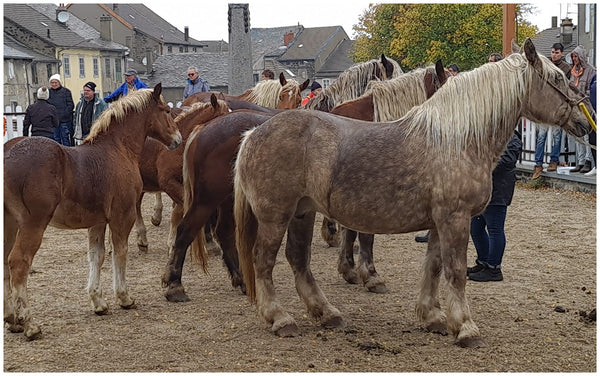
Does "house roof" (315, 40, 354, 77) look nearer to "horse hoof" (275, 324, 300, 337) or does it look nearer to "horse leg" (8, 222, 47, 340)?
"horse hoof" (275, 324, 300, 337)

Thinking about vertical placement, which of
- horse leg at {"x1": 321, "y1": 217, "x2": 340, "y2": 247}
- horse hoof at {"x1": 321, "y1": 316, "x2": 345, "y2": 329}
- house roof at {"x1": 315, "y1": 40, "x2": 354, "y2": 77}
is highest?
house roof at {"x1": 315, "y1": 40, "x2": 354, "y2": 77}

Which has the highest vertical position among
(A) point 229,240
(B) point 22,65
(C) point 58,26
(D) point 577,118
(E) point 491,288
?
(C) point 58,26

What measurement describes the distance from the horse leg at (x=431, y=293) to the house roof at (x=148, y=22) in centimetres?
7327

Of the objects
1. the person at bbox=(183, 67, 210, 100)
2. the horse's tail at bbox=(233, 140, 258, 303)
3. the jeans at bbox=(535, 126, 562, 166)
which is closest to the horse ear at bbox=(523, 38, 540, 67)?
the horse's tail at bbox=(233, 140, 258, 303)

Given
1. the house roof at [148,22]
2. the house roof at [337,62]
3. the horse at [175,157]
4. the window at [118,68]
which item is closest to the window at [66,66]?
the window at [118,68]

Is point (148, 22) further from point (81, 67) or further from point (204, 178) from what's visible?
point (204, 178)

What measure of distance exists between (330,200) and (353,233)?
6.81 feet

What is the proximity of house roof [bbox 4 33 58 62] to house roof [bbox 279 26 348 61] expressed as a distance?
101 feet

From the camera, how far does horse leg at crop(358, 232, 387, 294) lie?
6.88 metres

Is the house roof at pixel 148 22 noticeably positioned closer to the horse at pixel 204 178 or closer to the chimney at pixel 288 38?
the chimney at pixel 288 38

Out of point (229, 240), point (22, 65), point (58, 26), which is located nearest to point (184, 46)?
point (58, 26)

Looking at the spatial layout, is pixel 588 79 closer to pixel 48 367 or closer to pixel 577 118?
pixel 577 118

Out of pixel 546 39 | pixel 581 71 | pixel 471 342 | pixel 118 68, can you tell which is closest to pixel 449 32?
pixel 546 39

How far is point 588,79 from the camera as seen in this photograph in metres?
11.5
